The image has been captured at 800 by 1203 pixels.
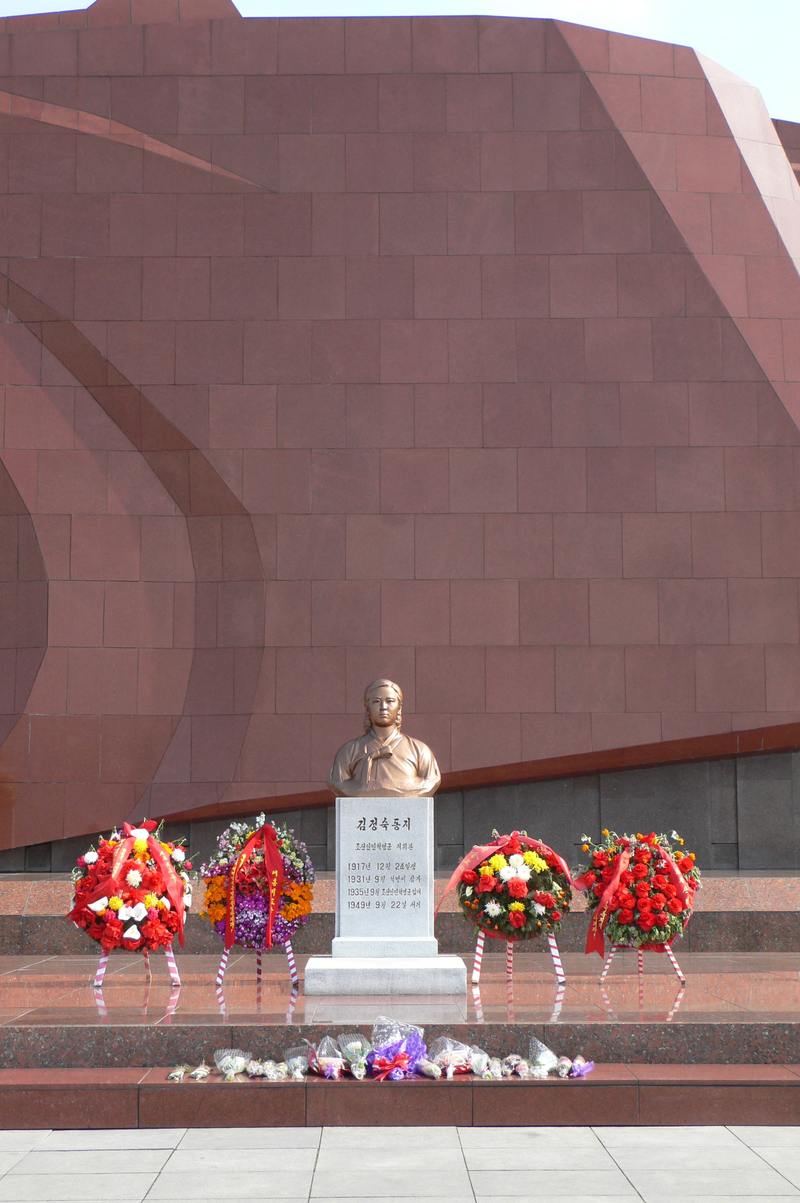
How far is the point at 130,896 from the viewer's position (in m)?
9.11

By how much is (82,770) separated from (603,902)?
283 inches

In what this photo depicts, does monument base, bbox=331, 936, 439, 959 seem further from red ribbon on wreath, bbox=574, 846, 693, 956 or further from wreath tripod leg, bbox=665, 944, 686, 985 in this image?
wreath tripod leg, bbox=665, 944, 686, 985

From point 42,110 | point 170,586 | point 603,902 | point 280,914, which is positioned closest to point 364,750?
point 280,914

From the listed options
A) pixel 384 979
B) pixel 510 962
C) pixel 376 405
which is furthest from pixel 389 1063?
pixel 376 405

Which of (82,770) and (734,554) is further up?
(734,554)

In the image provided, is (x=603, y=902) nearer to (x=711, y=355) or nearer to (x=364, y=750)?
(x=364, y=750)

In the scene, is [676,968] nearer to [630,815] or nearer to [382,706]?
[382,706]

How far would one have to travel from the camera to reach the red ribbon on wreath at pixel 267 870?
943 cm

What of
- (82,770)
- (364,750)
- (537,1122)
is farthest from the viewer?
(82,770)

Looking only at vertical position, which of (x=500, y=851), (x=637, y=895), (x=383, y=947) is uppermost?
(x=500, y=851)

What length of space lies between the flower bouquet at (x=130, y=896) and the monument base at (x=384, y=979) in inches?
47.4

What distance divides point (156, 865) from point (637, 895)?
3.44m

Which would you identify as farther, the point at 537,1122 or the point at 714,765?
the point at 714,765

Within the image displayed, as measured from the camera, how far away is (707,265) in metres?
15.5
